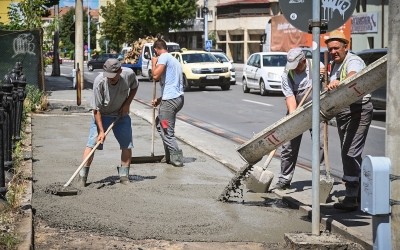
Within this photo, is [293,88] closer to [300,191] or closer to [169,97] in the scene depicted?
[300,191]

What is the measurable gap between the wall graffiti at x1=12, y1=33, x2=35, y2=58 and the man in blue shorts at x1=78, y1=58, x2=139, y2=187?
1143cm

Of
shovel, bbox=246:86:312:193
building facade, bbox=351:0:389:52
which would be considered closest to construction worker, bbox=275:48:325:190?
shovel, bbox=246:86:312:193

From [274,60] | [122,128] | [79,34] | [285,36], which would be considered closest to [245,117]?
[79,34]

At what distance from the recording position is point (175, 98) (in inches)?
410

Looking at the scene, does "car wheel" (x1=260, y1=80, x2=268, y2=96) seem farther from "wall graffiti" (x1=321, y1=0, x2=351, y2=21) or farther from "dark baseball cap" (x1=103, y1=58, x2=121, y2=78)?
"wall graffiti" (x1=321, y1=0, x2=351, y2=21)

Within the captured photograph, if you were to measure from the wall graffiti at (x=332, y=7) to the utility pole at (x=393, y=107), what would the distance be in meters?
1.72

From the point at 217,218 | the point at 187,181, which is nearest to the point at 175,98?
the point at 187,181

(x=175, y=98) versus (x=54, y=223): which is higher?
(x=175, y=98)

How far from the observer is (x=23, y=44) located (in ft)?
64.9

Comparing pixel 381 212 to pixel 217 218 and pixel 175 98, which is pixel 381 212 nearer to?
pixel 217 218

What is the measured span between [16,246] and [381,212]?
9.30ft

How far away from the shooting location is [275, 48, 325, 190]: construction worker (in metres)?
8.36

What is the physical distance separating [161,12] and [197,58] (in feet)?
129

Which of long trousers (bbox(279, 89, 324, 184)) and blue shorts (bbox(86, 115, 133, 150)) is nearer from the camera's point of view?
long trousers (bbox(279, 89, 324, 184))
